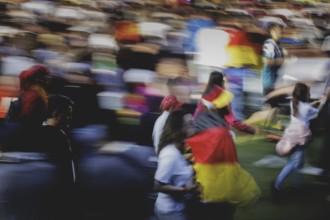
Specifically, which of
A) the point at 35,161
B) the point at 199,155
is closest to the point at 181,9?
the point at 199,155

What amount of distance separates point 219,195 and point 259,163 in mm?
3837

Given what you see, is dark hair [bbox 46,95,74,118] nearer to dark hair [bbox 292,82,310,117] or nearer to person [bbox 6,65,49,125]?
person [bbox 6,65,49,125]

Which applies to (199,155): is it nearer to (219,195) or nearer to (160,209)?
(219,195)

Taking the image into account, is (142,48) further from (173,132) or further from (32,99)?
(173,132)

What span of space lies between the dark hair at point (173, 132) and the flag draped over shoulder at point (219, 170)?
1.31 ft

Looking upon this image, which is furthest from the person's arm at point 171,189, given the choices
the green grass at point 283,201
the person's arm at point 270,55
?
the person's arm at point 270,55

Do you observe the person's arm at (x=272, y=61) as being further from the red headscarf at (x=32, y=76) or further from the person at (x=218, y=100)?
the red headscarf at (x=32, y=76)

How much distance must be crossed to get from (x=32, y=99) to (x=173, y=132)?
1.35m

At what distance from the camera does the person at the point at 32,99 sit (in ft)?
16.4

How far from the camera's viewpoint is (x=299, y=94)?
7316 mm

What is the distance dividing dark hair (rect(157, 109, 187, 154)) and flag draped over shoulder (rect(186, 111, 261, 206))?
400 millimetres

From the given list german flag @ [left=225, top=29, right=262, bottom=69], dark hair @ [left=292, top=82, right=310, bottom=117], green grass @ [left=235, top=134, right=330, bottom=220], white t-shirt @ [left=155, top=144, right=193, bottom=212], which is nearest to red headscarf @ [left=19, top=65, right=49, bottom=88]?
white t-shirt @ [left=155, top=144, right=193, bottom=212]

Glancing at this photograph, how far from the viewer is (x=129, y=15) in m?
12.4

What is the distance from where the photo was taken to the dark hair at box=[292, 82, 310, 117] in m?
Result: 7.28
